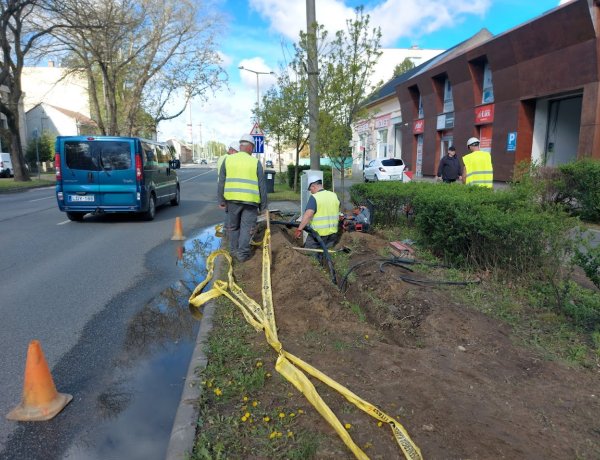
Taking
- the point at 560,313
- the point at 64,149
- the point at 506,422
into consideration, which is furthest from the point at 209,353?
the point at 64,149

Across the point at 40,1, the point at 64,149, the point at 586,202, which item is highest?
the point at 40,1

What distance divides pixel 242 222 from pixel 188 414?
14.3 ft

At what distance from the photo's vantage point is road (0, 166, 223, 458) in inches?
152

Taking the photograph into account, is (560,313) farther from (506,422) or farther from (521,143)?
(521,143)

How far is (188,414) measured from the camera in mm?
2959

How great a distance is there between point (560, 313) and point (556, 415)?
194 cm

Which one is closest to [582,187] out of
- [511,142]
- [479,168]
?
[479,168]

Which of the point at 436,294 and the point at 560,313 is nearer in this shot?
the point at 560,313

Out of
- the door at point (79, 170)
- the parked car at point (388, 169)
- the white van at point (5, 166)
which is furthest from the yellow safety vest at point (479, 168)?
the white van at point (5, 166)

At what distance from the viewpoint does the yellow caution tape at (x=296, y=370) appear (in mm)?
2529

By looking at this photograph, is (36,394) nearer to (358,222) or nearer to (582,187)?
(358,222)

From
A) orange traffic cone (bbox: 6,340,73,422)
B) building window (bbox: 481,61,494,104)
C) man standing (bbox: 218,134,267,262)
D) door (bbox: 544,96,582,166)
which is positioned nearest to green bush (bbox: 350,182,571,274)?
man standing (bbox: 218,134,267,262)

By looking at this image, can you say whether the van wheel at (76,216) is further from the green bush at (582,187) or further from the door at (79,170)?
the green bush at (582,187)

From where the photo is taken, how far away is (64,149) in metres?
10.9
